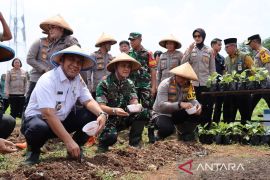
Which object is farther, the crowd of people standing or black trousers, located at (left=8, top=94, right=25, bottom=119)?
black trousers, located at (left=8, top=94, right=25, bottom=119)

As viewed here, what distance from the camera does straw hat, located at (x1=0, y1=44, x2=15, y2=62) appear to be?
3284 mm

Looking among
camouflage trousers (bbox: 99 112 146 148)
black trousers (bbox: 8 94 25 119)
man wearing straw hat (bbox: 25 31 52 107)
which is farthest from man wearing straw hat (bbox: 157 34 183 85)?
black trousers (bbox: 8 94 25 119)

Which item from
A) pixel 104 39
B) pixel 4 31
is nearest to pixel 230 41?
pixel 104 39

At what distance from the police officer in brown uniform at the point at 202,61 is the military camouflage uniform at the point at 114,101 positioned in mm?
1855

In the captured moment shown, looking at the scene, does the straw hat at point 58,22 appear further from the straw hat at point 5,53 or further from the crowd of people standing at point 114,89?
the straw hat at point 5,53

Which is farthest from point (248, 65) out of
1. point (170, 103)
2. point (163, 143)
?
point (163, 143)

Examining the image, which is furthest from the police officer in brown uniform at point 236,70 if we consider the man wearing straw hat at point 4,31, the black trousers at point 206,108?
the man wearing straw hat at point 4,31

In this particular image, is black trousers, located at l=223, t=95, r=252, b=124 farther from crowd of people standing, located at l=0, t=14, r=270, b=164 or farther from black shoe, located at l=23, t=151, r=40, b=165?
black shoe, located at l=23, t=151, r=40, b=165

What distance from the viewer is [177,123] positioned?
19.0ft

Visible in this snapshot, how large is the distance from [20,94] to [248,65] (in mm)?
5744

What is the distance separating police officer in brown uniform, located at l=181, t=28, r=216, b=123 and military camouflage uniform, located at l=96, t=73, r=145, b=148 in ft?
6.09

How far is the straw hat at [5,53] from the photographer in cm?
328

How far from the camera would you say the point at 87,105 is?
13.7ft

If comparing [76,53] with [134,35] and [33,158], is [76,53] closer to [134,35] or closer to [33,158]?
[33,158]
